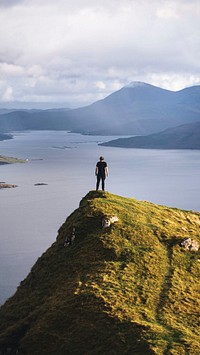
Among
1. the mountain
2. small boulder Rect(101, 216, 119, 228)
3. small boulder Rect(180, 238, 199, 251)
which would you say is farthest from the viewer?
small boulder Rect(101, 216, 119, 228)

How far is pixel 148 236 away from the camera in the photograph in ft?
138

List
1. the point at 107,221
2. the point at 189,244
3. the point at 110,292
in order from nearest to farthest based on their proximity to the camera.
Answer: the point at 110,292 → the point at 189,244 → the point at 107,221

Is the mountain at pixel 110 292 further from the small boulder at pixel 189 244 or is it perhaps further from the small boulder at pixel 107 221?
the small boulder at pixel 189 244

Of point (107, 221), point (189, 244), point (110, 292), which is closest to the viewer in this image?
point (110, 292)

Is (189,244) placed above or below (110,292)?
above

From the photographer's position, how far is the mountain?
2991 centimetres

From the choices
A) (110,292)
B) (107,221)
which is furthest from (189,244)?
(110,292)

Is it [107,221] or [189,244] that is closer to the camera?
[189,244]

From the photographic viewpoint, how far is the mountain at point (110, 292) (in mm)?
29906

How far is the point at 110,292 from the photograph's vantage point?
33812mm

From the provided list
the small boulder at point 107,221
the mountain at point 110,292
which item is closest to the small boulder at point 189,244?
the mountain at point 110,292

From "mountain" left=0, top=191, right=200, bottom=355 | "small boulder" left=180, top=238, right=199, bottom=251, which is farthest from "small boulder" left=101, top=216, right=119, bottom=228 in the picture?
"small boulder" left=180, top=238, right=199, bottom=251

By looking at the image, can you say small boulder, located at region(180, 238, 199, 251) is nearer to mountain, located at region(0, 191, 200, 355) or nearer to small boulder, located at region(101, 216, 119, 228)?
mountain, located at region(0, 191, 200, 355)

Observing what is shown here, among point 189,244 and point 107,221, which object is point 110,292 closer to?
point 107,221
